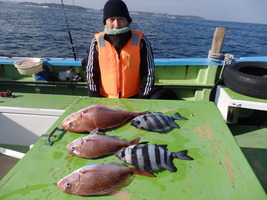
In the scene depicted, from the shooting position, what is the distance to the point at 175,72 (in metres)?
5.14

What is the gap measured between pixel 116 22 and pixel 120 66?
66 cm

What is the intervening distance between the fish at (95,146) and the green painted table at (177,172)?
0.16 ft

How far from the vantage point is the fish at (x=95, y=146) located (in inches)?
62.6

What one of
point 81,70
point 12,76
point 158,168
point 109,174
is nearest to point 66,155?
point 109,174

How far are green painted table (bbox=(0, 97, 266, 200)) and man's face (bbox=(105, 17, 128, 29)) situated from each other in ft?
5.21

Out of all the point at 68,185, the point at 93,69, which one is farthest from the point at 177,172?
the point at 93,69

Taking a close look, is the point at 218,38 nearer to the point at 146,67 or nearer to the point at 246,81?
the point at 246,81

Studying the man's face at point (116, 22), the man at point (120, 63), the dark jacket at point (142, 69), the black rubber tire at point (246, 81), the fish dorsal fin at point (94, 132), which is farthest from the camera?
the black rubber tire at point (246, 81)

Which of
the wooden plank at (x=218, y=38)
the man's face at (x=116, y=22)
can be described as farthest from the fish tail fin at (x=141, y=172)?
the wooden plank at (x=218, y=38)

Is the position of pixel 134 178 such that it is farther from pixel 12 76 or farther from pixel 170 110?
pixel 12 76

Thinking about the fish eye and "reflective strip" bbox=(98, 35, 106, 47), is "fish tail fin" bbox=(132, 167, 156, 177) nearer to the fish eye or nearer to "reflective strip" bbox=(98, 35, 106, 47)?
the fish eye

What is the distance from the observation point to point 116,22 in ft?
9.04

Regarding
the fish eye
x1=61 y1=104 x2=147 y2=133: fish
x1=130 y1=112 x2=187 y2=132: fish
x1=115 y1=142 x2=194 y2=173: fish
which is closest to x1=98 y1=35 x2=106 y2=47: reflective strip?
x1=61 y1=104 x2=147 y2=133: fish

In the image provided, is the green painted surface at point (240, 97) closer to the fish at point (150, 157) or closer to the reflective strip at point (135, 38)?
the reflective strip at point (135, 38)
